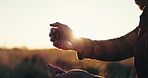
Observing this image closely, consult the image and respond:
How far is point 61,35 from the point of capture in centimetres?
240

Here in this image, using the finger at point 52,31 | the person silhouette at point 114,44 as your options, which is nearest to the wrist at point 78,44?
the person silhouette at point 114,44

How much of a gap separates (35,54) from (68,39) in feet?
28.2

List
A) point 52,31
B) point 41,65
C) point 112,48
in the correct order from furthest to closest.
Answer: point 41,65
point 112,48
point 52,31

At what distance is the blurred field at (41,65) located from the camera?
8.77m

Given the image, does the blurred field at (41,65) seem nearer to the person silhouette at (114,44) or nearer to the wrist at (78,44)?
the person silhouette at (114,44)

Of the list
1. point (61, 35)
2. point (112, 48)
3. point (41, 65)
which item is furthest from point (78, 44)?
point (41, 65)

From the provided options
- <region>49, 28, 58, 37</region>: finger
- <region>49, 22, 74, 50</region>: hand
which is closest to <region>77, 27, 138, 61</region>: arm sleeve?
<region>49, 22, 74, 50</region>: hand

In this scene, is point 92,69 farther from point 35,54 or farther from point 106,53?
point 106,53

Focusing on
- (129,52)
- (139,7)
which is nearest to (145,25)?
(139,7)

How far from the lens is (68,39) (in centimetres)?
241

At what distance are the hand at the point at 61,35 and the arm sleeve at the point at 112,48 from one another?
0.20m

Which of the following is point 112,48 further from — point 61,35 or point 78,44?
point 61,35

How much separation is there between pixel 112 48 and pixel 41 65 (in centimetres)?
675

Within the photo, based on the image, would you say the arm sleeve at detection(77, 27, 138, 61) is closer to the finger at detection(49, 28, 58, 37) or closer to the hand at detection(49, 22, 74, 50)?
the hand at detection(49, 22, 74, 50)
